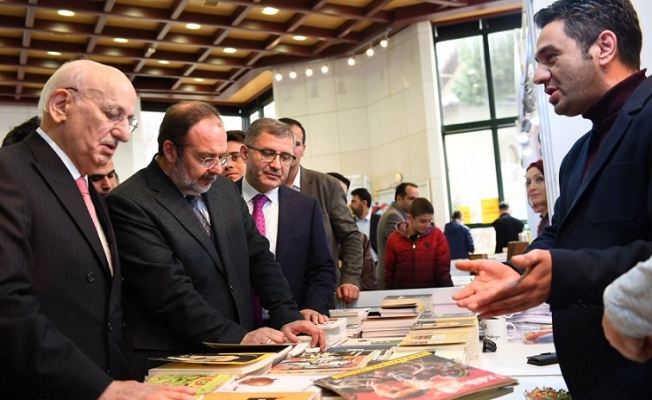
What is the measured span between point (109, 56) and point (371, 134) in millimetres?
5378

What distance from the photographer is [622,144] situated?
159cm

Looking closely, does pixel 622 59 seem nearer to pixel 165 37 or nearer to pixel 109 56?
pixel 165 37

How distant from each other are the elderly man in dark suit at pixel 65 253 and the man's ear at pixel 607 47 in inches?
53.1

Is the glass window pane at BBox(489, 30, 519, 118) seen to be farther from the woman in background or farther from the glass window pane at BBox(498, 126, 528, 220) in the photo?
the woman in background

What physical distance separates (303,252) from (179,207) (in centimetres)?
92

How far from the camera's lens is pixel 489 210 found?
500 inches

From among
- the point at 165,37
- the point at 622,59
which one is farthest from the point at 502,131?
the point at 622,59

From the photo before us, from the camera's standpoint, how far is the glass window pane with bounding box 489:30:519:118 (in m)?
12.6

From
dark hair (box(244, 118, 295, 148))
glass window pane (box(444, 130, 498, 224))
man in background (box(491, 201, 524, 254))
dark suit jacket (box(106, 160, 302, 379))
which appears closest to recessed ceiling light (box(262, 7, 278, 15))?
glass window pane (box(444, 130, 498, 224))

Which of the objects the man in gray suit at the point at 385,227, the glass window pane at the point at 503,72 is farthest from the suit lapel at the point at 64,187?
the glass window pane at the point at 503,72

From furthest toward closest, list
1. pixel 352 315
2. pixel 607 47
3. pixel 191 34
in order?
pixel 191 34
pixel 352 315
pixel 607 47

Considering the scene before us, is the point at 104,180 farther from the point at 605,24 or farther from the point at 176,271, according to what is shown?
the point at 605,24

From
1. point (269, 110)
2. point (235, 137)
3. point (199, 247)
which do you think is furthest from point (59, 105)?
point (269, 110)

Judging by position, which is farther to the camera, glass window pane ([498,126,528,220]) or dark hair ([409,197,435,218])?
glass window pane ([498,126,528,220])
